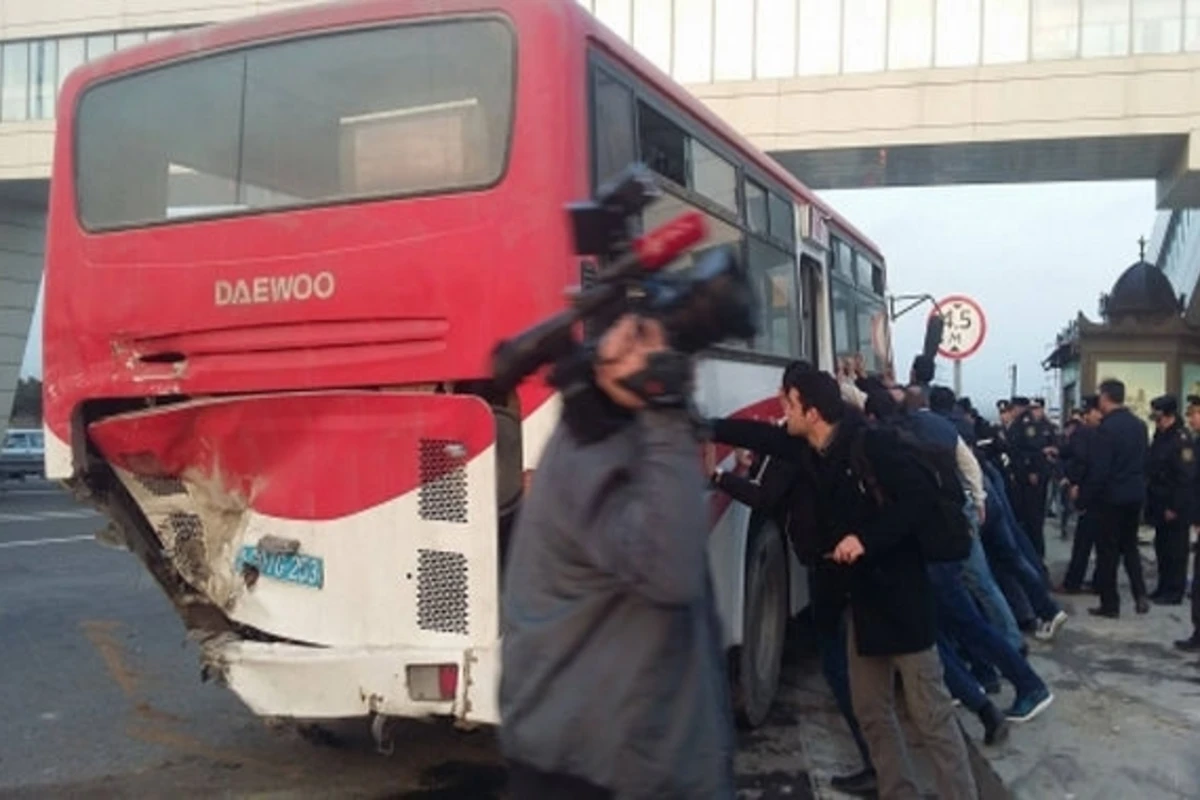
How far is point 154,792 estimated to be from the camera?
552cm

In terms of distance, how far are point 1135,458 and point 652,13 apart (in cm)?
2598

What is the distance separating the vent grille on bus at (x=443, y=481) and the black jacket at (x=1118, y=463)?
292 inches

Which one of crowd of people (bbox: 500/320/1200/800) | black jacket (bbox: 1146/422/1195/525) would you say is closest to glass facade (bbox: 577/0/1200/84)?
black jacket (bbox: 1146/422/1195/525)

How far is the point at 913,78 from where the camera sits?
2991 centimetres

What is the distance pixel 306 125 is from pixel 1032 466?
10.4 meters

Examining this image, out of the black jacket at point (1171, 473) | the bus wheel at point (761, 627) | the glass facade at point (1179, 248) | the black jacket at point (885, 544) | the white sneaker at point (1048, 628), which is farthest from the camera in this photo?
the glass facade at point (1179, 248)

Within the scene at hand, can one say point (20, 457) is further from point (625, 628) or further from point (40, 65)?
point (625, 628)

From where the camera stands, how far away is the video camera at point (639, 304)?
2.34 meters

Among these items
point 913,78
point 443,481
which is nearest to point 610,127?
point 443,481

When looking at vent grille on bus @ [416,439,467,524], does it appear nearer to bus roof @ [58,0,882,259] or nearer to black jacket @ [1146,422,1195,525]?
bus roof @ [58,0,882,259]

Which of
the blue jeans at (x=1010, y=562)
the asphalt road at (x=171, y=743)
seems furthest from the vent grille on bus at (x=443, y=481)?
the blue jeans at (x=1010, y=562)

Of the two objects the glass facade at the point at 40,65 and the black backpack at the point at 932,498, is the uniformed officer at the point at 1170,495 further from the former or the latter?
the glass facade at the point at 40,65

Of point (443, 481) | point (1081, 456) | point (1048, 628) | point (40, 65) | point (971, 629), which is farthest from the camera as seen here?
point (40, 65)

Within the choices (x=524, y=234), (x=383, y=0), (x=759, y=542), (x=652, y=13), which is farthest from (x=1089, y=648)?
(x=652, y=13)
